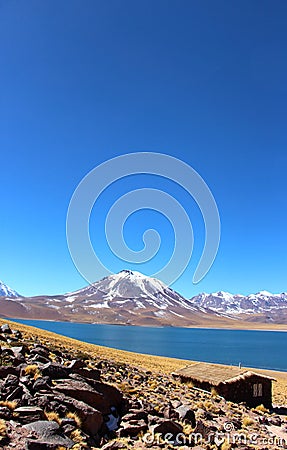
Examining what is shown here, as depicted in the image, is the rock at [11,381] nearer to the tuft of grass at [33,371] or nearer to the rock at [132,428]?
the tuft of grass at [33,371]

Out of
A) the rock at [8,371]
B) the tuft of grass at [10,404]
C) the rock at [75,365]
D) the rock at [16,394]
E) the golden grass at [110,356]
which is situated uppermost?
the rock at [75,365]

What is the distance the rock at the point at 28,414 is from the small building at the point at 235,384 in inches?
629

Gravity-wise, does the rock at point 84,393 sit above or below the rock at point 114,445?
Answer: above

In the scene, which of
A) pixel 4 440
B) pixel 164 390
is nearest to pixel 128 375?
pixel 164 390

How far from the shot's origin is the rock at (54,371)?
10.5 metres

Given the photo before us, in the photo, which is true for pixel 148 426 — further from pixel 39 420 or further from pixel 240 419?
pixel 240 419

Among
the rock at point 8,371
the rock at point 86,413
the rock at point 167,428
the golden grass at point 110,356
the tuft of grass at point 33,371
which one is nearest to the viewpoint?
the rock at point 86,413

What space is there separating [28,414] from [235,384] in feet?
55.5

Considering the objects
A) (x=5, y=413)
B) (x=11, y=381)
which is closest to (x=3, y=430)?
(x=5, y=413)

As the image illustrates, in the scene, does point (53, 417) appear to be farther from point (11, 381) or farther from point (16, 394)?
point (11, 381)

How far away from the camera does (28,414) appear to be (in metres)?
8.15

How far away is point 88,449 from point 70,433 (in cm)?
57

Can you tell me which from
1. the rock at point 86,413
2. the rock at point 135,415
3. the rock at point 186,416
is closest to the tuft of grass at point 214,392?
the rock at point 186,416

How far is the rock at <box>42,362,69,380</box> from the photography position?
10.5 m
